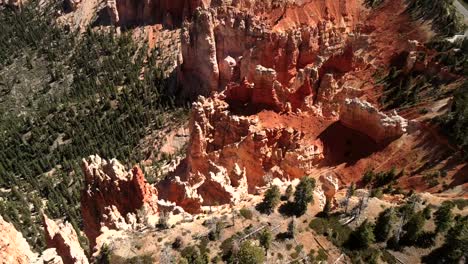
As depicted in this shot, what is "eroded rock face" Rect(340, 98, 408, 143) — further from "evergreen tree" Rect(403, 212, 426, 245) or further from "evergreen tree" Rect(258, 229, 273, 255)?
"evergreen tree" Rect(258, 229, 273, 255)

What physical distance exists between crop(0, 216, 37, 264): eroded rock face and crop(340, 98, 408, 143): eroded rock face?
32.5 metres

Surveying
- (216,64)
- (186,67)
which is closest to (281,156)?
(216,64)

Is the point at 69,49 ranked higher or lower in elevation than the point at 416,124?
higher

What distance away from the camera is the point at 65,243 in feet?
124

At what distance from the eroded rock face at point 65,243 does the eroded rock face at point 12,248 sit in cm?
313

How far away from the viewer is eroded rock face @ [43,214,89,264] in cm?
3672

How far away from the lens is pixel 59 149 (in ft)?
294

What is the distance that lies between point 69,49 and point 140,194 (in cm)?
9475

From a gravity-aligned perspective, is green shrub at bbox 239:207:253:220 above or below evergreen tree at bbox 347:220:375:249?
above

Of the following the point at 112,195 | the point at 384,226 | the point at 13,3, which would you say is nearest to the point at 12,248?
the point at 112,195

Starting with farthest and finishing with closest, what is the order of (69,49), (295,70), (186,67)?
(69,49), (186,67), (295,70)

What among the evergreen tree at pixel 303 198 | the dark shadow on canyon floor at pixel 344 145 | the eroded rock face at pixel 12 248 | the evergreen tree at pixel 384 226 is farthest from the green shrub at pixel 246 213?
the eroded rock face at pixel 12 248

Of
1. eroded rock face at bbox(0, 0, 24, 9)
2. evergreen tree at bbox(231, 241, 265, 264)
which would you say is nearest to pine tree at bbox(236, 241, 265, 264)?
evergreen tree at bbox(231, 241, 265, 264)

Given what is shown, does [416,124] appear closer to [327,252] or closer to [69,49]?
[327,252]
